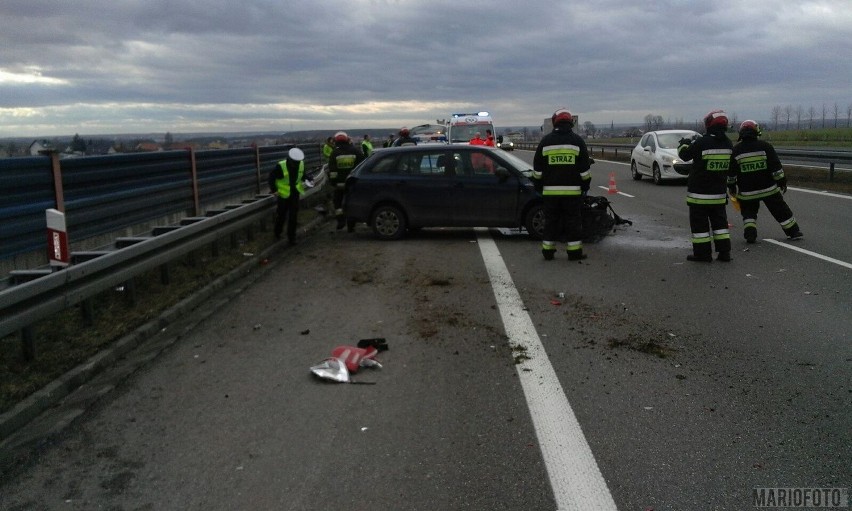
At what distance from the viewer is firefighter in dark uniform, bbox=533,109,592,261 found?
416 inches

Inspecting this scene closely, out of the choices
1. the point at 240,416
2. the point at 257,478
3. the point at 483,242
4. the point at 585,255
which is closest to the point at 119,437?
the point at 240,416

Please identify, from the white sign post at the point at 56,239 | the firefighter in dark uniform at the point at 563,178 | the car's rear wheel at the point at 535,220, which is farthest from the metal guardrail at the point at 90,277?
the car's rear wheel at the point at 535,220

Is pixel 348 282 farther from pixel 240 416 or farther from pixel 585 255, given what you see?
pixel 240 416

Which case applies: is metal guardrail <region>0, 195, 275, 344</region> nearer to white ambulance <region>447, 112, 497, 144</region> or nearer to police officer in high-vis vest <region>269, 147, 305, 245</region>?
police officer in high-vis vest <region>269, 147, 305, 245</region>

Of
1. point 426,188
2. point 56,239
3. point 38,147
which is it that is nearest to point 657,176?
point 426,188

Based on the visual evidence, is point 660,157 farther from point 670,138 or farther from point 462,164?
point 462,164

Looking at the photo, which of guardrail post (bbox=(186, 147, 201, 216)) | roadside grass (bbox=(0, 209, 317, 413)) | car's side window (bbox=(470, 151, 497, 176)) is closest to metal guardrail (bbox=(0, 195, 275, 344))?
roadside grass (bbox=(0, 209, 317, 413))

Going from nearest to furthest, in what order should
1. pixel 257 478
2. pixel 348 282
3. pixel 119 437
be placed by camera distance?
1. pixel 257 478
2. pixel 119 437
3. pixel 348 282

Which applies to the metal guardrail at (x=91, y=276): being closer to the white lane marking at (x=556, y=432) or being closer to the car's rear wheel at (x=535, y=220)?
the white lane marking at (x=556, y=432)

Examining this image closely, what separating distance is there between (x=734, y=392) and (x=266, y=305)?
4.98 m

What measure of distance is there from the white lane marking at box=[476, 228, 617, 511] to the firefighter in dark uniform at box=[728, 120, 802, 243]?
6209 millimetres

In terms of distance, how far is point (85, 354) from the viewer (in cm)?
611

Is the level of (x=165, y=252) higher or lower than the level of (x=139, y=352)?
higher

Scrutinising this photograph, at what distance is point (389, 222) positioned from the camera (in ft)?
43.1
